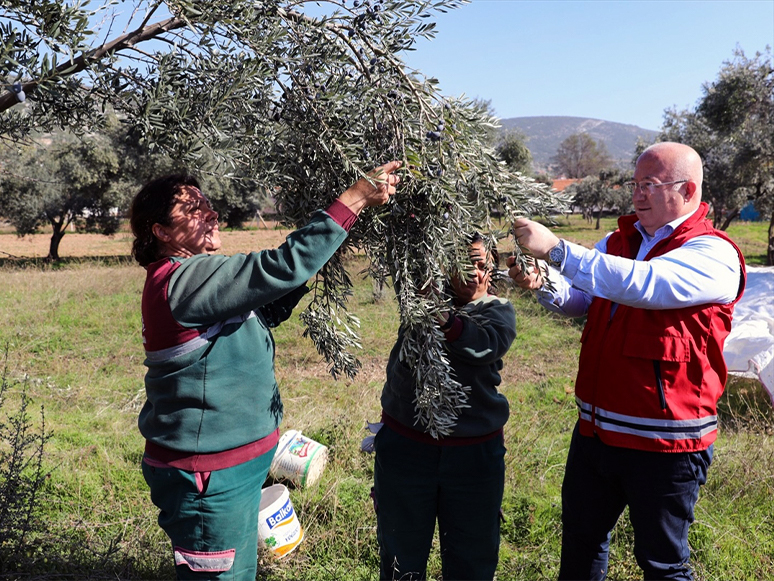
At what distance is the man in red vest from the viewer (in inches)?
105

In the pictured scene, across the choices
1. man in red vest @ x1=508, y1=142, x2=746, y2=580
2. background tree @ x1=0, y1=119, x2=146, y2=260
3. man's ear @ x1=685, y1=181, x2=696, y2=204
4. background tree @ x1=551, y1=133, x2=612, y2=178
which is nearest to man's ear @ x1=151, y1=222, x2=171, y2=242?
man in red vest @ x1=508, y1=142, x2=746, y2=580

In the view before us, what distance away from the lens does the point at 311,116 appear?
2.21 meters

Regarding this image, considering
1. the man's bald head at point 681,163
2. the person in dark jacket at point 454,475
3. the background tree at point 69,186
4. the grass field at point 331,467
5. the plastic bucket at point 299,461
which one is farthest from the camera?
the background tree at point 69,186

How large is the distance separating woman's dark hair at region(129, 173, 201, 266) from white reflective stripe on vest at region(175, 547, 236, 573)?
4.29 feet

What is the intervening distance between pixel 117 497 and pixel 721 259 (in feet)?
16.3

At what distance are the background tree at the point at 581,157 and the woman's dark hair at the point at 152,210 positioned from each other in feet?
369

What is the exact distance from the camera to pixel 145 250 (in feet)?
8.38

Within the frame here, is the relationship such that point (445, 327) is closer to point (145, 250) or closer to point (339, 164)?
point (339, 164)

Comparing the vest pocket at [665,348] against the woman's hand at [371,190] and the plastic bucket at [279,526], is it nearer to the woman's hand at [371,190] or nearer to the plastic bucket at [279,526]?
the woman's hand at [371,190]

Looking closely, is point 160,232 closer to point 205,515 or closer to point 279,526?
point 205,515

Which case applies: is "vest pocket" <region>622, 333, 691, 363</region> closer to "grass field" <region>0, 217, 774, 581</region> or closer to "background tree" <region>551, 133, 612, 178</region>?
"grass field" <region>0, 217, 774, 581</region>

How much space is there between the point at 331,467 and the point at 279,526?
1.42 metres

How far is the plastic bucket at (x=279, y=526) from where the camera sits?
13.1 ft

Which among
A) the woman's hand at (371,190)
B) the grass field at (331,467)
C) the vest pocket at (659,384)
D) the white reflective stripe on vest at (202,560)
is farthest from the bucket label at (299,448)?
the woman's hand at (371,190)
